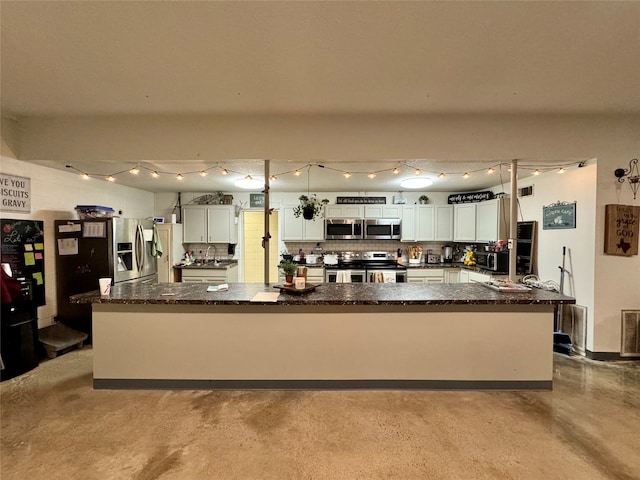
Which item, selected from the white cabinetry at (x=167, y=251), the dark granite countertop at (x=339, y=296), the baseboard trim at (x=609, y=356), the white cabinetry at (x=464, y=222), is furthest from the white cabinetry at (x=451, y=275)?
the white cabinetry at (x=167, y=251)

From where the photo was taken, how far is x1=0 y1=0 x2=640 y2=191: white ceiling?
1626 mm

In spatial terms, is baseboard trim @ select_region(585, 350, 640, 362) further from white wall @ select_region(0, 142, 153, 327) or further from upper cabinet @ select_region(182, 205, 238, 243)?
white wall @ select_region(0, 142, 153, 327)

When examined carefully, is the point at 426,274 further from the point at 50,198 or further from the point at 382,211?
the point at 50,198

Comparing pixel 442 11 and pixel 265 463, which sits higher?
pixel 442 11

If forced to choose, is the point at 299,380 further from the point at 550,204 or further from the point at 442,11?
the point at 550,204

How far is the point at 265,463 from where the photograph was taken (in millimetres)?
1832

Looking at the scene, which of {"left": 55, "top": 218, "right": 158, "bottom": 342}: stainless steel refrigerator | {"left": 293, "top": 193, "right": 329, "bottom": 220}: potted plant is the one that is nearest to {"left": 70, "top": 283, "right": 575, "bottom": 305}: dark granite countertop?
{"left": 55, "top": 218, "right": 158, "bottom": 342}: stainless steel refrigerator

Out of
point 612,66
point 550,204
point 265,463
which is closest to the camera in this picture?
point 265,463

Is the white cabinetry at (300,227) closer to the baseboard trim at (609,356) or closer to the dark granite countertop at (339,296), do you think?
the dark granite countertop at (339,296)

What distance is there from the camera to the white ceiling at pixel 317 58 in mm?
1626

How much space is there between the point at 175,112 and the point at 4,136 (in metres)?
1.76

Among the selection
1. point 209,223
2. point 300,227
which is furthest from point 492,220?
point 209,223

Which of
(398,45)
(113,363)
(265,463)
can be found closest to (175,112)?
(398,45)

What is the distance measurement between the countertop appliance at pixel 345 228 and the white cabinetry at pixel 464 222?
178 centimetres
